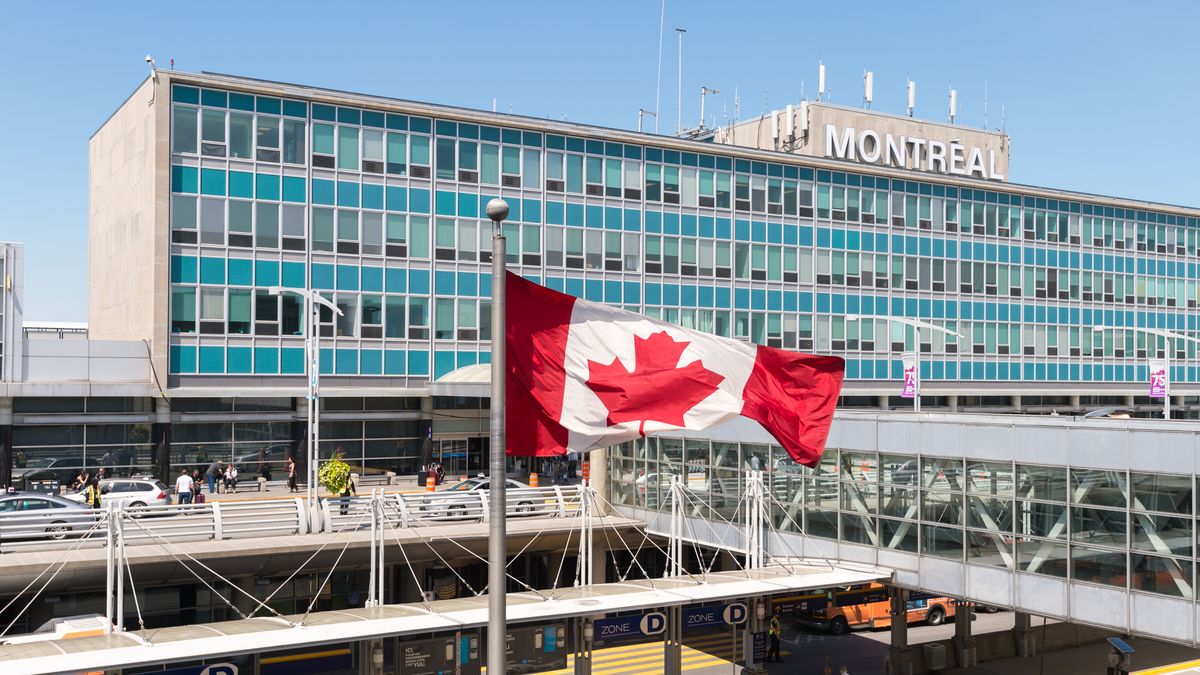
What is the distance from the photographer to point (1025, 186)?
277 feet

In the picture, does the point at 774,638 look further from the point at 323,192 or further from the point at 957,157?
the point at 957,157

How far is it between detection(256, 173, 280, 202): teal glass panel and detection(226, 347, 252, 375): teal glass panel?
7550mm

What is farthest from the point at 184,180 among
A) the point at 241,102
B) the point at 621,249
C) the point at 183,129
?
the point at 621,249

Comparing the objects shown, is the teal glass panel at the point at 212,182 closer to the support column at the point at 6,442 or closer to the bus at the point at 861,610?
the support column at the point at 6,442

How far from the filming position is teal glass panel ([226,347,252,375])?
59938 millimetres

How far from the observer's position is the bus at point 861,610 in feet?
158

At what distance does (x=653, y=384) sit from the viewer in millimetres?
19547

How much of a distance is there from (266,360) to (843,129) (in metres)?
45.9

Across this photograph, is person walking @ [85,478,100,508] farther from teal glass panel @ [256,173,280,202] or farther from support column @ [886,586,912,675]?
support column @ [886,586,912,675]

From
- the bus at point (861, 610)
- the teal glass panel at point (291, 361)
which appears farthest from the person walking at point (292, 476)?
the bus at point (861, 610)

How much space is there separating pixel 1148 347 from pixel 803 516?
64.8 metres

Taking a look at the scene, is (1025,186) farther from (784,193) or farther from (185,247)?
(185,247)

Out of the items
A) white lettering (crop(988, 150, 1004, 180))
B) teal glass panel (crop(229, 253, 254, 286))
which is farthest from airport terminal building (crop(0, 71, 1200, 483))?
white lettering (crop(988, 150, 1004, 180))

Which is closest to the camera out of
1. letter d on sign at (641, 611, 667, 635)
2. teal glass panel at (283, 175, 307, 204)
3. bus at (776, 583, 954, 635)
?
letter d on sign at (641, 611, 667, 635)
